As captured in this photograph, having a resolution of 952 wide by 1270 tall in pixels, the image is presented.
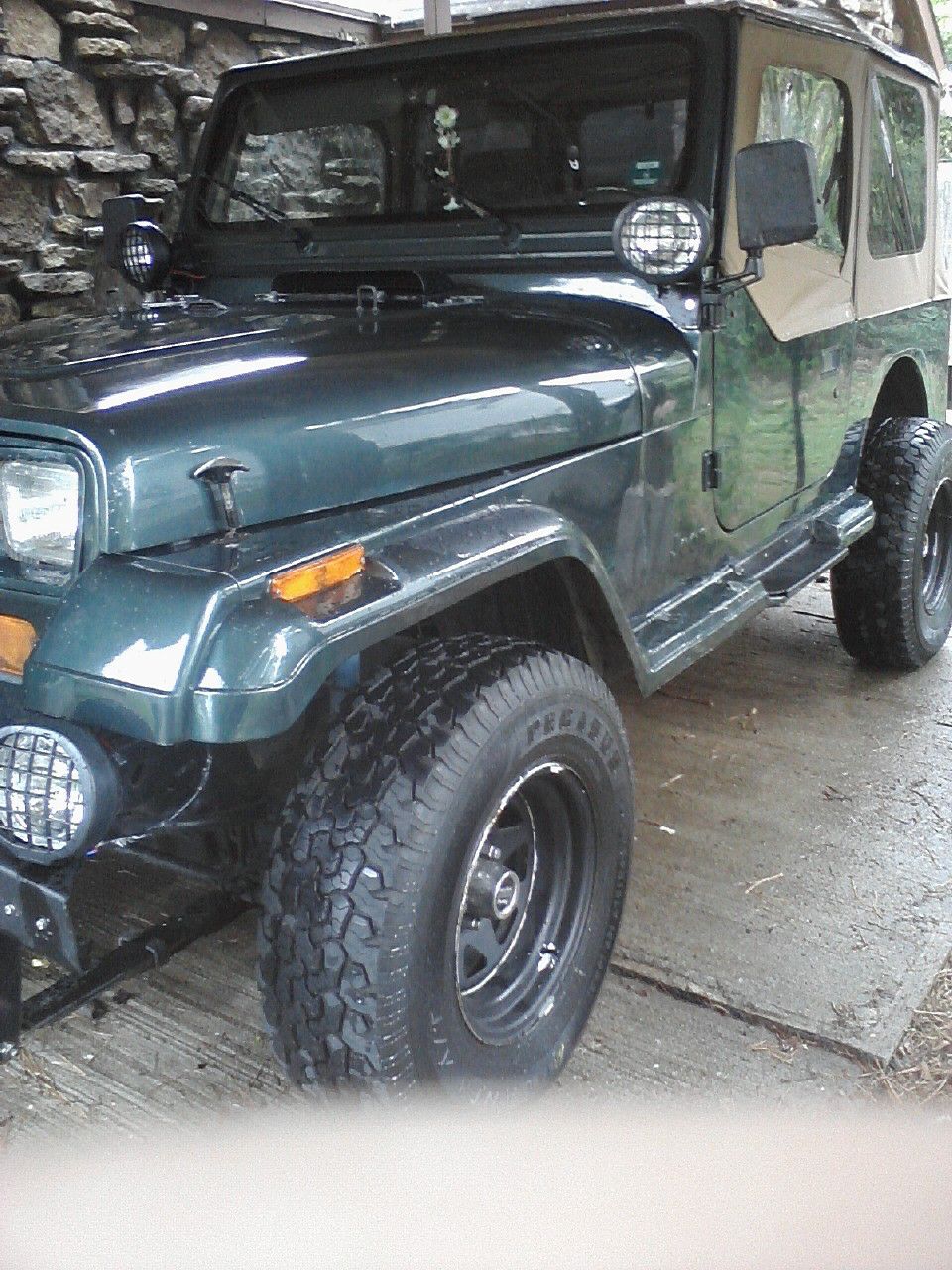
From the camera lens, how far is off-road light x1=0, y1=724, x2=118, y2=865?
4.76ft

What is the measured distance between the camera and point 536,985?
208 cm

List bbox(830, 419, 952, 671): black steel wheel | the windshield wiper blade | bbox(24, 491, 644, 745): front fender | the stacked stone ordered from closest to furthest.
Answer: bbox(24, 491, 644, 745): front fender
the windshield wiper blade
bbox(830, 419, 952, 671): black steel wheel
the stacked stone

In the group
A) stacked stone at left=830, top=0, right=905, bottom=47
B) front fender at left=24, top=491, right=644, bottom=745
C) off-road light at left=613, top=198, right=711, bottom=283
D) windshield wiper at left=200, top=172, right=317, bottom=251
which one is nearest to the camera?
front fender at left=24, top=491, right=644, bottom=745

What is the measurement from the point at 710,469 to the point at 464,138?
3.07 feet

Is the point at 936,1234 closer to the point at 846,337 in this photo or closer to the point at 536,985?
the point at 536,985

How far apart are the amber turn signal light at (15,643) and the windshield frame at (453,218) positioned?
1480 mm

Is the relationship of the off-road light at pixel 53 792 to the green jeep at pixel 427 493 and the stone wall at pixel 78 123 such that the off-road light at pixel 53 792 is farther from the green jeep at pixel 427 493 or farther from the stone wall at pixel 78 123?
the stone wall at pixel 78 123

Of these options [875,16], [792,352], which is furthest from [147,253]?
[875,16]

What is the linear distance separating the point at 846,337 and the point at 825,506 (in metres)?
0.46

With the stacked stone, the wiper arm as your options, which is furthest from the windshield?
the stacked stone

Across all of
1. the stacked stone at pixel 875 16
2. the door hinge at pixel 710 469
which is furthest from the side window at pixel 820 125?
the stacked stone at pixel 875 16

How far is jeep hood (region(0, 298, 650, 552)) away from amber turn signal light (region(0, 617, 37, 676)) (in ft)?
0.58

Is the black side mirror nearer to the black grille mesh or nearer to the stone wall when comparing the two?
the black grille mesh

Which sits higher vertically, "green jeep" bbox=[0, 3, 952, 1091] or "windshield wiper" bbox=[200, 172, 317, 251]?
"windshield wiper" bbox=[200, 172, 317, 251]
